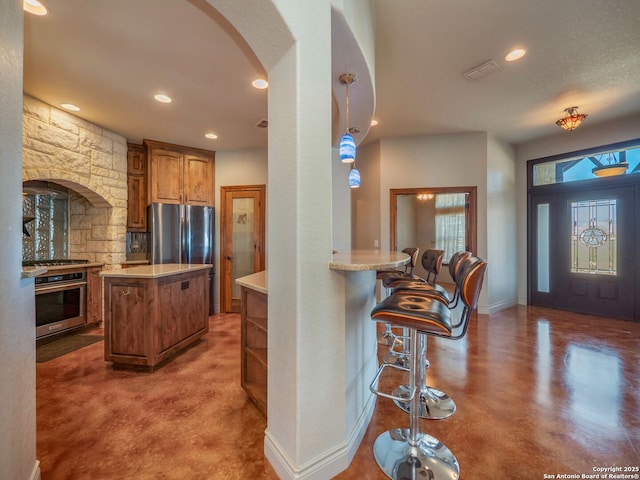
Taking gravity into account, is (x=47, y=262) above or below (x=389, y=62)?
below

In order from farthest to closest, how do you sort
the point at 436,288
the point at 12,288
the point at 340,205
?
the point at 340,205
the point at 436,288
the point at 12,288

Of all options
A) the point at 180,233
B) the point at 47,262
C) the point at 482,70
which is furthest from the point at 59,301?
the point at 482,70

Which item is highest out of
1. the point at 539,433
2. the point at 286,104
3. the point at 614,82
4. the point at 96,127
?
the point at 614,82

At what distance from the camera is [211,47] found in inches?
85.8

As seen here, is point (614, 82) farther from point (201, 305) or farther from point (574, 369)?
point (201, 305)

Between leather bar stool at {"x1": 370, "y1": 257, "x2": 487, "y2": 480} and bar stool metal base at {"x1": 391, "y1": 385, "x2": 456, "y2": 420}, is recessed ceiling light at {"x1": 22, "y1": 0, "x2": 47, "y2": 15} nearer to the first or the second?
leather bar stool at {"x1": 370, "y1": 257, "x2": 487, "y2": 480}

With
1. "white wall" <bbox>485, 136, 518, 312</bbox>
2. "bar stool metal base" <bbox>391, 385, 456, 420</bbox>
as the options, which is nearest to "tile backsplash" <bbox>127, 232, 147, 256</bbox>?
"bar stool metal base" <bbox>391, 385, 456, 420</bbox>

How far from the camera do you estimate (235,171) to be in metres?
4.66

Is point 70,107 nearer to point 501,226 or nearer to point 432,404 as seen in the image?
point 432,404

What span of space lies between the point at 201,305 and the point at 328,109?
102 inches

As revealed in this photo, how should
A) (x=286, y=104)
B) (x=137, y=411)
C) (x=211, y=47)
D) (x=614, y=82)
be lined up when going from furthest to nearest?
(x=614, y=82)
(x=211, y=47)
(x=137, y=411)
(x=286, y=104)

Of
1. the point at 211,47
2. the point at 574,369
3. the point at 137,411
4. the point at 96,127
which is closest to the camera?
the point at 137,411

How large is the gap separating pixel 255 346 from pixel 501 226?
4.61m

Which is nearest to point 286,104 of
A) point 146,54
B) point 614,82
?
point 146,54
